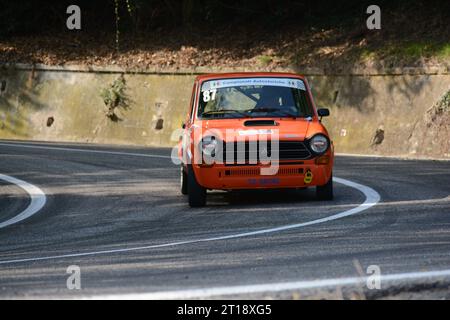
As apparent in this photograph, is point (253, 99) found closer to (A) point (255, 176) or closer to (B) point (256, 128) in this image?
(B) point (256, 128)

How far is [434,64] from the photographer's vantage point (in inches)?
914

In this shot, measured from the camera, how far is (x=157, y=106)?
90.1ft

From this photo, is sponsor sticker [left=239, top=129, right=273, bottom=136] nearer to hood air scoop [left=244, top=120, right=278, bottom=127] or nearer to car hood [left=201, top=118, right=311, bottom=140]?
car hood [left=201, top=118, right=311, bottom=140]

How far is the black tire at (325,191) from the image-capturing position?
525 inches

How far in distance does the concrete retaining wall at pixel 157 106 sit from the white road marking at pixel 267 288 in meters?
14.0

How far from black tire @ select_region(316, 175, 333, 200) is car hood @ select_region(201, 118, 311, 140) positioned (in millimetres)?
685

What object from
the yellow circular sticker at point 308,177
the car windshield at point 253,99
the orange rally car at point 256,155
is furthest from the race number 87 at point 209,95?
the yellow circular sticker at point 308,177

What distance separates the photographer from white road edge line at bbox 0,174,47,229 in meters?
13.0

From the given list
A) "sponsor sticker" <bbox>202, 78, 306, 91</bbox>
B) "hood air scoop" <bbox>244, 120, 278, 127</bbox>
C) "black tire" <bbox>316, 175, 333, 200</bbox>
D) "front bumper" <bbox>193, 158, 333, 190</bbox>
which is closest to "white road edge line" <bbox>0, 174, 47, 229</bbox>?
"front bumper" <bbox>193, 158, 333, 190</bbox>

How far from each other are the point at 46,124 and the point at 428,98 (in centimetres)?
1084

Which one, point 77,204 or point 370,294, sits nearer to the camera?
point 370,294
